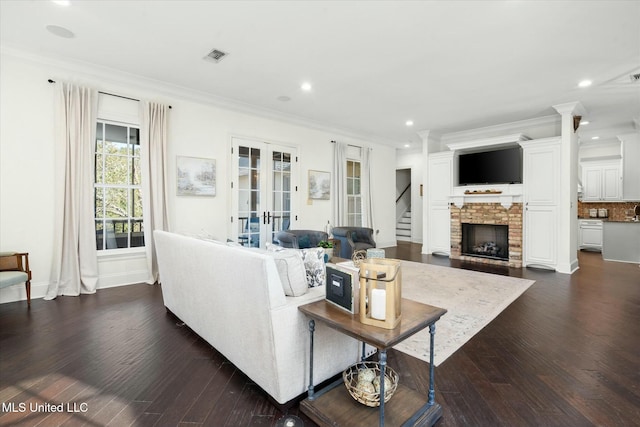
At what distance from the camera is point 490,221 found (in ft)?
20.9

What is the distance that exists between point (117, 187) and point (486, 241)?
707cm

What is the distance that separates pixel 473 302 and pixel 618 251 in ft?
17.7

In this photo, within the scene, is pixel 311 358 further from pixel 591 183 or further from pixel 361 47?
pixel 591 183

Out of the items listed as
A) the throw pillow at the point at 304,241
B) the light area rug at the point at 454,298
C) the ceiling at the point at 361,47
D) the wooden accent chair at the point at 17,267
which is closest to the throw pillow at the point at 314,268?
the light area rug at the point at 454,298

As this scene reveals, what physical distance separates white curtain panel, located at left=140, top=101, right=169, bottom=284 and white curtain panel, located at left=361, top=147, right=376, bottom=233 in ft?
15.3

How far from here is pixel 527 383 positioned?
2045 millimetres

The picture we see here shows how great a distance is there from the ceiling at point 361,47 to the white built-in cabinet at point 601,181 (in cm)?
280

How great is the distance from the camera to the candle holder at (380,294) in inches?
55.8

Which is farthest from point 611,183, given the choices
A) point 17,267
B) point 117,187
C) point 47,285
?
point 17,267

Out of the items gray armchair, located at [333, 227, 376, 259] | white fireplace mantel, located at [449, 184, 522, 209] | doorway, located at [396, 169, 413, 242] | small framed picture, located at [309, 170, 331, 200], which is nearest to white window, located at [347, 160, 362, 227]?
small framed picture, located at [309, 170, 331, 200]

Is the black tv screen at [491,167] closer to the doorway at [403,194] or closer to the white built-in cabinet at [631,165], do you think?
the white built-in cabinet at [631,165]

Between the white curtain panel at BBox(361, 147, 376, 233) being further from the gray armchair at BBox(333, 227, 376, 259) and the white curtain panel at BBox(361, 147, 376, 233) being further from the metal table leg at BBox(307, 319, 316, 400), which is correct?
the metal table leg at BBox(307, 319, 316, 400)

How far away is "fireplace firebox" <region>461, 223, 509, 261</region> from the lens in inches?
252

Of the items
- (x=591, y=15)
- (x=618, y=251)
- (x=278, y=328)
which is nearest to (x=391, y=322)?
(x=278, y=328)
